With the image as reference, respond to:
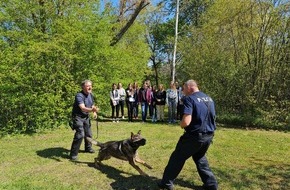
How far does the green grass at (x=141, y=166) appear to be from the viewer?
260 inches

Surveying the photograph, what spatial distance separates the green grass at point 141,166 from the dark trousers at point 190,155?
19.4 inches

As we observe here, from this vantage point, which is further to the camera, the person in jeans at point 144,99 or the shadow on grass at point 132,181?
the person in jeans at point 144,99

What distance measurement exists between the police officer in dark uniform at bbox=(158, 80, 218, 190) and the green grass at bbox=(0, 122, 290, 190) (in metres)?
0.55

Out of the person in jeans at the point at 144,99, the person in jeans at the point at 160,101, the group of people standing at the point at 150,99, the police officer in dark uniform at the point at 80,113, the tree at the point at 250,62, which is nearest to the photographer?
the police officer in dark uniform at the point at 80,113

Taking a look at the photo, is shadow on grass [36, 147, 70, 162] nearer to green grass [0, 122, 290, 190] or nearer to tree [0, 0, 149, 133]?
green grass [0, 122, 290, 190]

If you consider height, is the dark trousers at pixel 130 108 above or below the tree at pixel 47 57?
below

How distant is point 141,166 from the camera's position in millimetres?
7707

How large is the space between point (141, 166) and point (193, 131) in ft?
8.11

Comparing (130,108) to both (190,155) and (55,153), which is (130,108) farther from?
(190,155)

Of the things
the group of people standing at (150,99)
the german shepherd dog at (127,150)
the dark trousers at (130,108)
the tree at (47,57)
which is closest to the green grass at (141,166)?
the german shepherd dog at (127,150)

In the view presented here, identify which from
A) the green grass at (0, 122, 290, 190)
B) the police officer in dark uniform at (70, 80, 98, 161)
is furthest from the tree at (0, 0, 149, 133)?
the police officer in dark uniform at (70, 80, 98, 161)

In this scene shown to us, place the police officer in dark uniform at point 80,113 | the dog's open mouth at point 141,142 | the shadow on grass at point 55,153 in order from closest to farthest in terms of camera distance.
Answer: the dog's open mouth at point 141,142 → the police officer in dark uniform at point 80,113 → the shadow on grass at point 55,153

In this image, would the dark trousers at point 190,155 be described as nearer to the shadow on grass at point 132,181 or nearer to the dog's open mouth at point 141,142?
the shadow on grass at point 132,181

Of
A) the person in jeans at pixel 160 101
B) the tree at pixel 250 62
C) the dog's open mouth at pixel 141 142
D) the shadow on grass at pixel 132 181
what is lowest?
the shadow on grass at pixel 132 181
